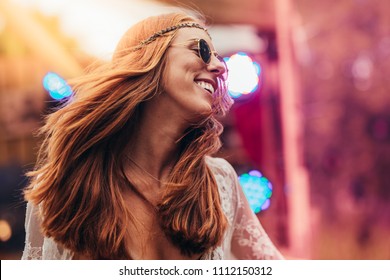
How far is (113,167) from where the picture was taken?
1720 mm

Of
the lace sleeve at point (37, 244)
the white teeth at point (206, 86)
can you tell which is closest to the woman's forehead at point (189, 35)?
the white teeth at point (206, 86)

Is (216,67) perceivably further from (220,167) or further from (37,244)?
(37,244)

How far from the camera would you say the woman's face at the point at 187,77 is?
170 cm

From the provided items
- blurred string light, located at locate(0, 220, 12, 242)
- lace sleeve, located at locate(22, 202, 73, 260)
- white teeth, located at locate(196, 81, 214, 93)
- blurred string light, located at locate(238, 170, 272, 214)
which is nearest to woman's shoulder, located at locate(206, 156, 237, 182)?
blurred string light, located at locate(238, 170, 272, 214)

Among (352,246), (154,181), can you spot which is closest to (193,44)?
(154,181)

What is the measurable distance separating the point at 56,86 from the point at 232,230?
849mm

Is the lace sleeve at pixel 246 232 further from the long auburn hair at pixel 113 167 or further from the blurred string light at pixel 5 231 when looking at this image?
the blurred string light at pixel 5 231

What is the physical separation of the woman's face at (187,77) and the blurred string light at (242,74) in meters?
0.25

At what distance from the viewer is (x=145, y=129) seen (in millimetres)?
1740

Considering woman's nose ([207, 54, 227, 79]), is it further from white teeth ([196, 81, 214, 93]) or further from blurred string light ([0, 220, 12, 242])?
blurred string light ([0, 220, 12, 242])

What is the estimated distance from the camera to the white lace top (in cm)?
172

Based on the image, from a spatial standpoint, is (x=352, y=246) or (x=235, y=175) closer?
(x=235, y=175)
